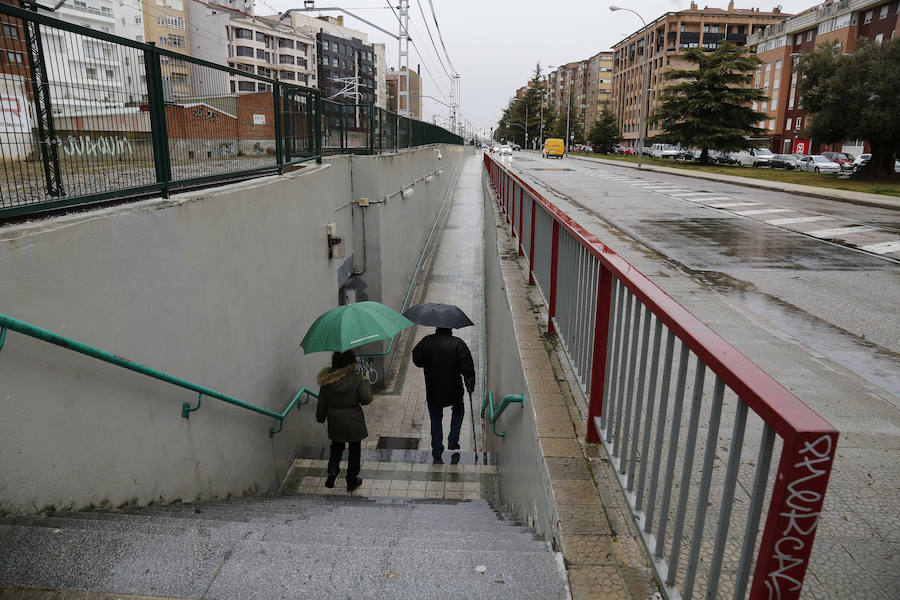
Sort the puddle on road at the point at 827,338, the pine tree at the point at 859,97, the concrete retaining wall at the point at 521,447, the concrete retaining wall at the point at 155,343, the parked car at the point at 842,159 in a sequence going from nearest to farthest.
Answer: the concrete retaining wall at the point at 155,343 → the concrete retaining wall at the point at 521,447 → the puddle on road at the point at 827,338 → the pine tree at the point at 859,97 → the parked car at the point at 842,159

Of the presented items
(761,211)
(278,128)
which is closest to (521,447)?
(278,128)

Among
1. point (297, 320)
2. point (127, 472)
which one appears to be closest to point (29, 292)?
point (127, 472)

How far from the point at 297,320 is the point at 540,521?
517 centimetres

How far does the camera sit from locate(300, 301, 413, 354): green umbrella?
6555 mm

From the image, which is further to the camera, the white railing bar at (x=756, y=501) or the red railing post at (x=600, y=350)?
the red railing post at (x=600, y=350)

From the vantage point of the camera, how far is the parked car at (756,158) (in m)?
48.3

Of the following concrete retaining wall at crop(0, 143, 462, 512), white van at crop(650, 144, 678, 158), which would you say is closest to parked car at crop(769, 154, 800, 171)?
white van at crop(650, 144, 678, 158)

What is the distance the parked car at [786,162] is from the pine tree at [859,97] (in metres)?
12.5

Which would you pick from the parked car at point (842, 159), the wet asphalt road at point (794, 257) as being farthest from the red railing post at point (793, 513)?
the parked car at point (842, 159)

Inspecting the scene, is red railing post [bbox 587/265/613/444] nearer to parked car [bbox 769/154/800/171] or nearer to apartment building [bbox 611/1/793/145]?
parked car [bbox 769/154/800/171]

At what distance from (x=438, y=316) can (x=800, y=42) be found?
239 feet

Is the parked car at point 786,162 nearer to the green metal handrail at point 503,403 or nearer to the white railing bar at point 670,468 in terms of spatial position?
the green metal handrail at point 503,403

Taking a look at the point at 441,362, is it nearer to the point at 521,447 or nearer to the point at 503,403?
the point at 503,403

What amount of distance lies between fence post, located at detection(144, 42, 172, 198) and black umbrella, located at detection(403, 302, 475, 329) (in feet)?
12.7
